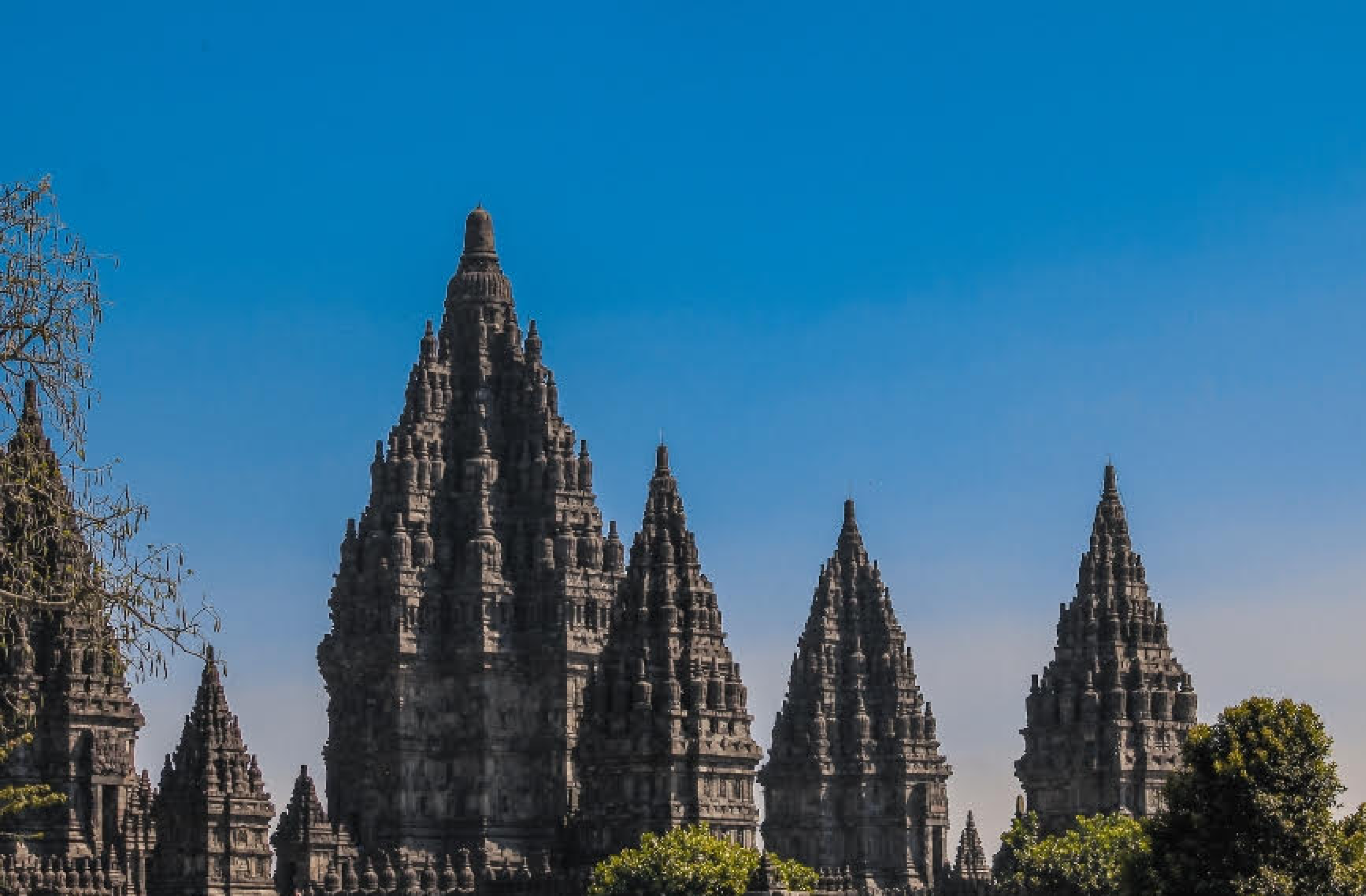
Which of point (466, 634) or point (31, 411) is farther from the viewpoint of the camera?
point (466, 634)

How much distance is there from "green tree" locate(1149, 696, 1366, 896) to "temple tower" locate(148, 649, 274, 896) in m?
56.8

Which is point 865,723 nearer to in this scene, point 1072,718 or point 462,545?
point 1072,718

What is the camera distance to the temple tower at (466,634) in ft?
479

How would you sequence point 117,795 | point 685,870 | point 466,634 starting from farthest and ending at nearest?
point 466,634, point 117,795, point 685,870

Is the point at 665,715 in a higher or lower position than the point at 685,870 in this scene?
higher

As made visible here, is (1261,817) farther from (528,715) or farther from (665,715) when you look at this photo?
(528,715)

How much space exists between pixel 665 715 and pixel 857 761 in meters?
23.6

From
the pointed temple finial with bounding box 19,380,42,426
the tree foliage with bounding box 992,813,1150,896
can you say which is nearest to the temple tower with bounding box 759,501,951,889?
the tree foliage with bounding box 992,813,1150,896

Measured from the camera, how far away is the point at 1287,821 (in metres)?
80.1

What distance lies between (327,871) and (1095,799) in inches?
1603

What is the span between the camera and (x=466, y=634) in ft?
484

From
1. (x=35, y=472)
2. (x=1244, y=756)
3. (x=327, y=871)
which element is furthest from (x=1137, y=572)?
(x=35, y=472)

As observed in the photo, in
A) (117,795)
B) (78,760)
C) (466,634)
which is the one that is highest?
(466,634)

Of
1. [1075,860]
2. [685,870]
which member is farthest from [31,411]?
[1075,860]
